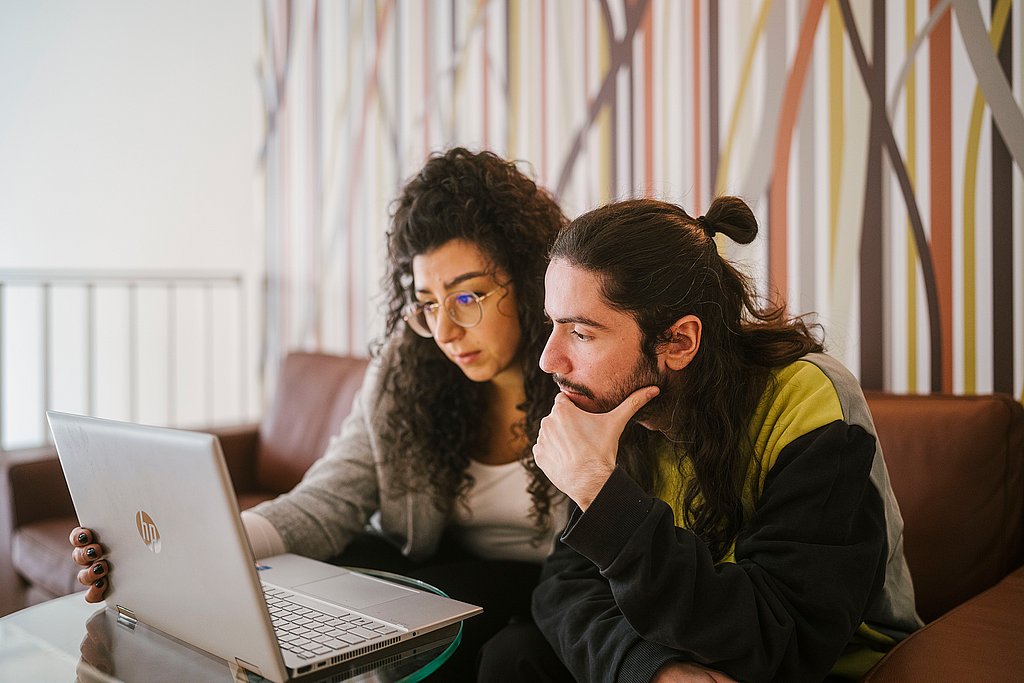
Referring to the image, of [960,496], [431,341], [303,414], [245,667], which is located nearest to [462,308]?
[431,341]

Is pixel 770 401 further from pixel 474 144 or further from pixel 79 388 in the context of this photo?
pixel 79 388

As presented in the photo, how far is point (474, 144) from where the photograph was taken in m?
2.76

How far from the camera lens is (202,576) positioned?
973 mm

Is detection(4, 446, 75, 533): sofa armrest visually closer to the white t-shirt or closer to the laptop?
the white t-shirt

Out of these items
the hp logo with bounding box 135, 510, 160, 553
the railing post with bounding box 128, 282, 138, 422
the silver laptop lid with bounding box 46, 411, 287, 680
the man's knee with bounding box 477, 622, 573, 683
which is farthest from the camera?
the railing post with bounding box 128, 282, 138, 422

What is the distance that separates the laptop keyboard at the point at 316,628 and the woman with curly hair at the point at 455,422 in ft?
1.08

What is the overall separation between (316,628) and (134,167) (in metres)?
3.52

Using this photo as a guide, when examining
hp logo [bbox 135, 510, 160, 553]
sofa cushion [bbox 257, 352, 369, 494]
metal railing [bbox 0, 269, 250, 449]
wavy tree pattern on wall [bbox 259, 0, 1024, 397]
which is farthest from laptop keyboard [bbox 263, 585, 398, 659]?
metal railing [bbox 0, 269, 250, 449]

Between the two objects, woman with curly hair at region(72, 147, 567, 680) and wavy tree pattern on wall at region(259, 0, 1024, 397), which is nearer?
woman with curly hair at region(72, 147, 567, 680)

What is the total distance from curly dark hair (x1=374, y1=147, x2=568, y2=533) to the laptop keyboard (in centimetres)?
52

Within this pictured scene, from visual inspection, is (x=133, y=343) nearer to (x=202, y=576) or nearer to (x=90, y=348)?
(x=90, y=348)

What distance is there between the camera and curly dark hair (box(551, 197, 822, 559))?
3.69 ft

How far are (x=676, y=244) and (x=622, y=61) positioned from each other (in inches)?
54.2

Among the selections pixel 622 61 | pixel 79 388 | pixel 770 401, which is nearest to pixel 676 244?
pixel 770 401
